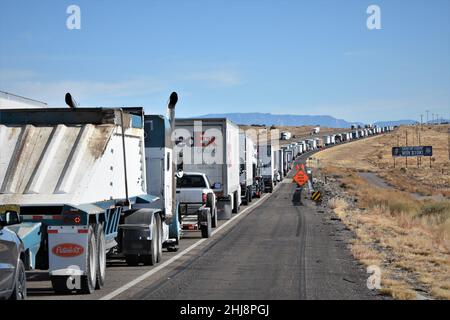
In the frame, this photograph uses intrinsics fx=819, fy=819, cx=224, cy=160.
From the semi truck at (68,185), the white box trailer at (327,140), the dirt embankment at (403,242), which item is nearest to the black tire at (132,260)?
the semi truck at (68,185)

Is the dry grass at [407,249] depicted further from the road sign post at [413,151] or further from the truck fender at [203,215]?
the road sign post at [413,151]

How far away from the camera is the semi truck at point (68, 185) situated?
42.3ft

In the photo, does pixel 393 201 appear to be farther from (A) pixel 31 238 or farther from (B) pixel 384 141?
(B) pixel 384 141

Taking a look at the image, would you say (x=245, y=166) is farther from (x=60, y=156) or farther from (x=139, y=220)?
(x=60, y=156)

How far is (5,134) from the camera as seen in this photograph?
14.2m

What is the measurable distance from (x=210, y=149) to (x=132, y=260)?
13332mm

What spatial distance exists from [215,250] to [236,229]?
7.59 m

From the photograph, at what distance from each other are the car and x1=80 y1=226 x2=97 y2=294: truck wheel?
7.47 feet

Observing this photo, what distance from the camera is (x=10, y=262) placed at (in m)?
10.3

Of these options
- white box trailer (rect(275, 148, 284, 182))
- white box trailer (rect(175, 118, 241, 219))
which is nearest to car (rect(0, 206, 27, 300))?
white box trailer (rect(175, 118, 241, 219))

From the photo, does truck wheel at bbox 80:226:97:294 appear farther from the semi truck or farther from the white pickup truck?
the white pickup truck

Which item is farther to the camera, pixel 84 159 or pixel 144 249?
pixel 144 249

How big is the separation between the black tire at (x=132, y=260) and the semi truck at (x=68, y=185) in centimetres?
80
